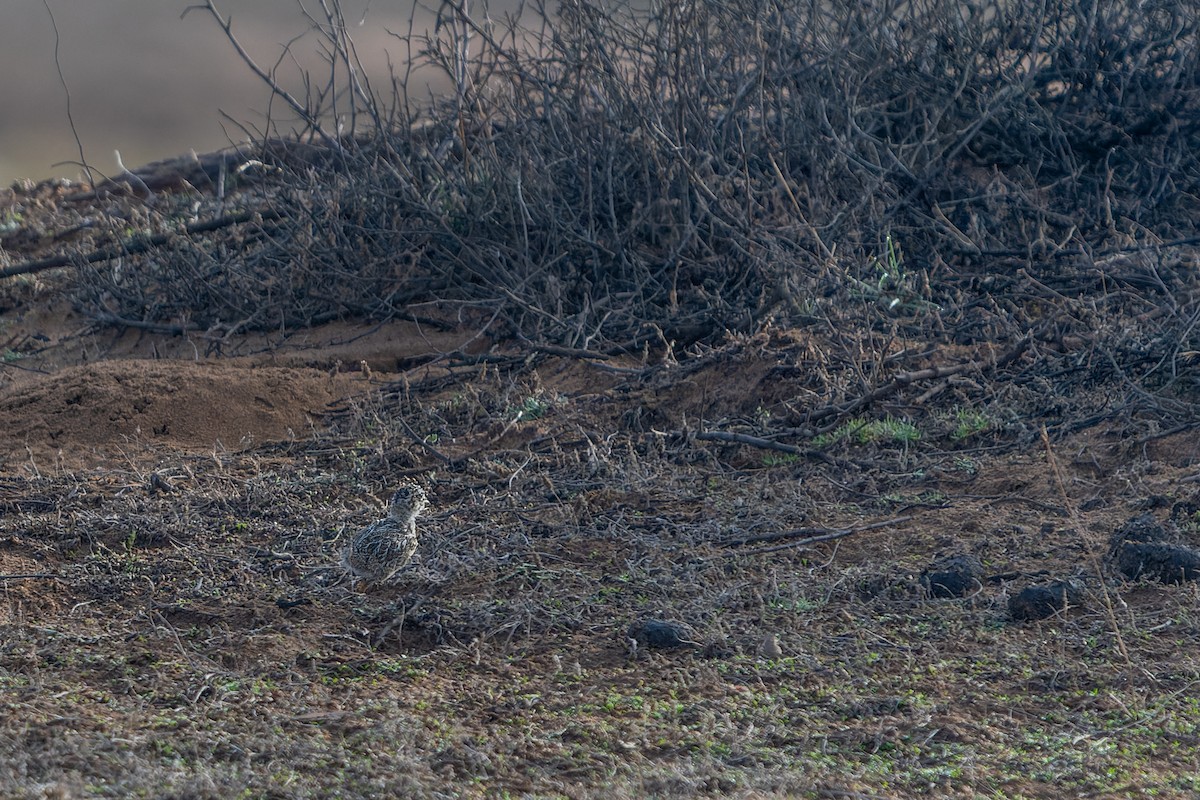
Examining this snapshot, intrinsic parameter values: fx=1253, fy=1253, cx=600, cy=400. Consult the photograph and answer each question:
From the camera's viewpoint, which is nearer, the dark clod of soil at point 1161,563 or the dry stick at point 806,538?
the dark clod of soil at point 1161,563

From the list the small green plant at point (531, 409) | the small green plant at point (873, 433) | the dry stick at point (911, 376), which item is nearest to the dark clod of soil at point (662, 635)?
the small green plant at point (873, 433)

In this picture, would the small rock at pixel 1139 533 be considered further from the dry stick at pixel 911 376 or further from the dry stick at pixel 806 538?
the dry stick at pixel 911 376

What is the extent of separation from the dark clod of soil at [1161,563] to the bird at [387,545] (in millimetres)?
2326

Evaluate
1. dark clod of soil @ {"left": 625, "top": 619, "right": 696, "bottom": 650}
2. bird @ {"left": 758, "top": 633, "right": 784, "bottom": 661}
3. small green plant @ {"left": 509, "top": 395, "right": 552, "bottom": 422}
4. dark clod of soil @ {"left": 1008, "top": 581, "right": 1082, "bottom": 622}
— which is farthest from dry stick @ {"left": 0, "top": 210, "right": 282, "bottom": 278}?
dark clod of soil @ {"left": 1008, "top": 581, "right": 1082, "bottom": 622}

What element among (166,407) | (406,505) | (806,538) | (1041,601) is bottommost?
(1041,601)

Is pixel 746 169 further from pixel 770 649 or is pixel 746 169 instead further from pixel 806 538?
pixel 770 649

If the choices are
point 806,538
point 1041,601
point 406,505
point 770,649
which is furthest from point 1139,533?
point 406,505

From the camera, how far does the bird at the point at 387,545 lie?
4109mm

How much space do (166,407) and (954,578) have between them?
192 inches

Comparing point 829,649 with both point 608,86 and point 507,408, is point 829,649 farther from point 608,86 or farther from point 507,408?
point 608,86

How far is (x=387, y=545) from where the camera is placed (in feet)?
13.5

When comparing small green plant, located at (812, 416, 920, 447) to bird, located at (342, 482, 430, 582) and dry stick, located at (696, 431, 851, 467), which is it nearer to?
dry stick, located at (696, 431, 851, 467)

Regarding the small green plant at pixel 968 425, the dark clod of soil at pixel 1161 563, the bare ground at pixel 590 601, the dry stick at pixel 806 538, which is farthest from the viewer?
the small green plant at pixel 968 425

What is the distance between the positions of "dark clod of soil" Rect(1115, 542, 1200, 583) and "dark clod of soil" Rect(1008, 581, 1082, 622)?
0.86 ft
